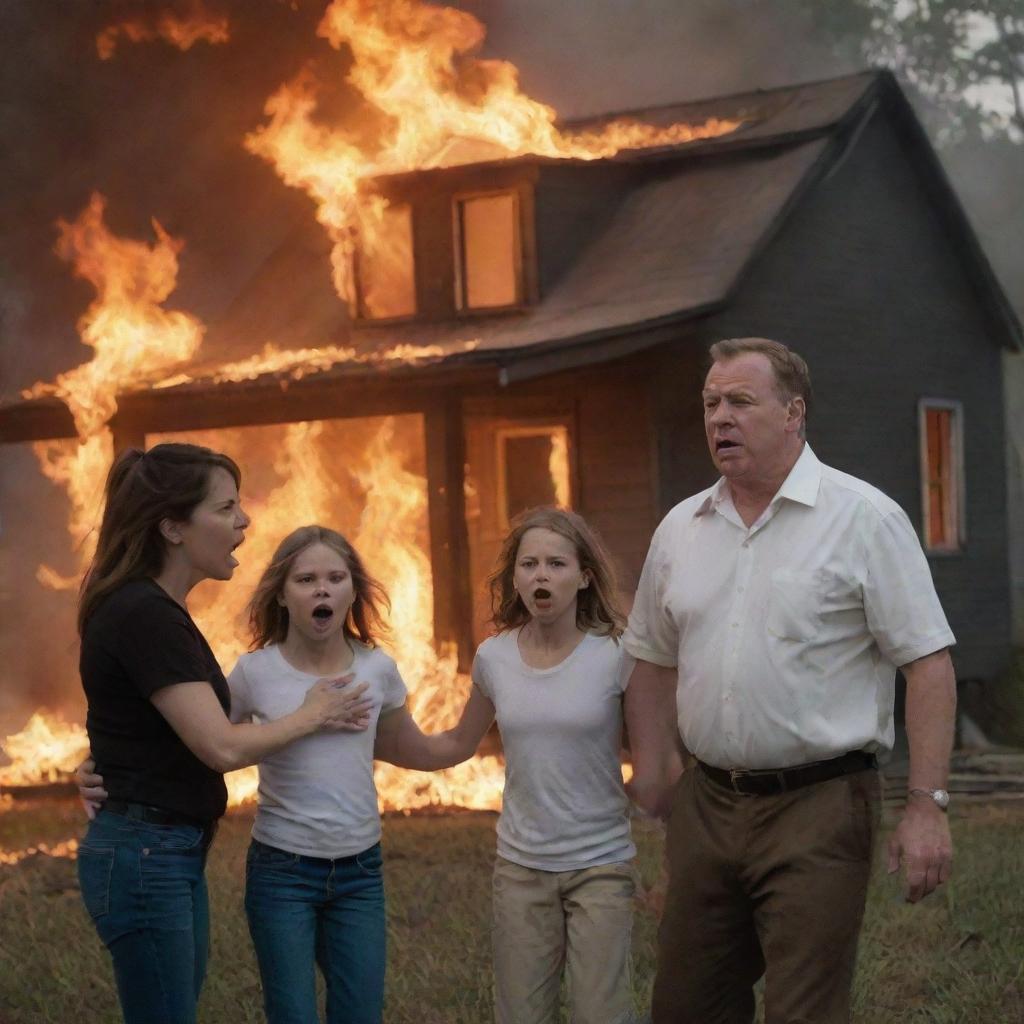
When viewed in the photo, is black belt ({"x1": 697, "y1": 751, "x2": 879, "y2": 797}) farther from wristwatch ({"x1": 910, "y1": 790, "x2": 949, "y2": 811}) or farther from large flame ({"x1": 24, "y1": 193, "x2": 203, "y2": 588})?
large flame ({"x1": 24, "y1": 193, "x2": 203, "y2": 588})

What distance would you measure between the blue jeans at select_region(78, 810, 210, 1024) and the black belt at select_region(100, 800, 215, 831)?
1cm

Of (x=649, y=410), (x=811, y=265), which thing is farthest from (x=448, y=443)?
(x=811, y=265)

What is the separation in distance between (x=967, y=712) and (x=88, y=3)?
21.3 metres

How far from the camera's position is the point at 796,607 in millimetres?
4484

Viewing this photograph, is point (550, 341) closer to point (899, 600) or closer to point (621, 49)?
point (899, 600)

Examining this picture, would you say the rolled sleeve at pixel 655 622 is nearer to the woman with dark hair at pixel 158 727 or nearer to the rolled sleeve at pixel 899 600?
the rolled sleeve at pixel 899 600

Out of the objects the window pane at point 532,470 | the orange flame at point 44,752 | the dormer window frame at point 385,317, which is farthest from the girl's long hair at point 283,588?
the dormer window frame at point 385,317

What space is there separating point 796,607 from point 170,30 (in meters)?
27.5

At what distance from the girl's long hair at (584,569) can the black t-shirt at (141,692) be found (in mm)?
1243

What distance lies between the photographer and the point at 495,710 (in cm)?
519

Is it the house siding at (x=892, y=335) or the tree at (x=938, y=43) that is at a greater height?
the tree at (x=938, y=43)

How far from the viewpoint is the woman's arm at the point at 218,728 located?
4.09 metres

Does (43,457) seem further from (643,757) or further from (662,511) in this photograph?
(643,757)

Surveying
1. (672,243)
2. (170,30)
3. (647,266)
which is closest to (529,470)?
(647,266)
